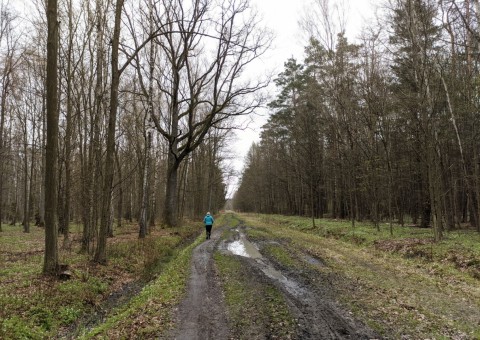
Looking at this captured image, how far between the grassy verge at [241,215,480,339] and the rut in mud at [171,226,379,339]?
0.48m

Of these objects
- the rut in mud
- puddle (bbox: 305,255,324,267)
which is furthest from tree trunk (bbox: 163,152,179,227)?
puddle (bbox: 305,255,324,267)

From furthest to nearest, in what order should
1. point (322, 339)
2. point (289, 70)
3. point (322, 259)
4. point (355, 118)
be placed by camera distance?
point (289, 70) → point (355, 118) → point (322, 259) → point (322, 339)

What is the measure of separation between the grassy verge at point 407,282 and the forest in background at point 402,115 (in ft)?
7.29

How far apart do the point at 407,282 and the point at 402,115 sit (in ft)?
56.9

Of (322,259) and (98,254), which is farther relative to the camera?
(322,259)

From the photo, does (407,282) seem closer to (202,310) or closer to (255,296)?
(255,296)

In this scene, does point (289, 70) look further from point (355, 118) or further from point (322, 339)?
point (322, 339)

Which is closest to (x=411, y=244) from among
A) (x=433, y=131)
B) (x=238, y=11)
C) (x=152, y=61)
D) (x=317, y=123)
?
(x=433, y=131)

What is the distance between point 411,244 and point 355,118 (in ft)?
37.4

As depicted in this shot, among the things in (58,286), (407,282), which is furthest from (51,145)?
(407,282)

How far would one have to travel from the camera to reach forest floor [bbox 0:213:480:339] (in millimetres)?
6355

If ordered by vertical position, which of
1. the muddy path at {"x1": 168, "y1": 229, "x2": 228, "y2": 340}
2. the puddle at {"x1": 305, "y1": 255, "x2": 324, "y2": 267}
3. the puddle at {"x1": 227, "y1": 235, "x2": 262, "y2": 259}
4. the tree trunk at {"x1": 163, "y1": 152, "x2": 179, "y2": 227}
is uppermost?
the tree trunk at {"x1": 163, "y1": 152, "x2": 179, "y2": 227}

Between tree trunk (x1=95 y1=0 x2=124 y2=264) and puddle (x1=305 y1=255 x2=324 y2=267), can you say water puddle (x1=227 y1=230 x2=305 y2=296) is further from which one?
tree trunk (x1=95 y1=0 x2=124 y2=264)

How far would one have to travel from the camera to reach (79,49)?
16.4 meters
